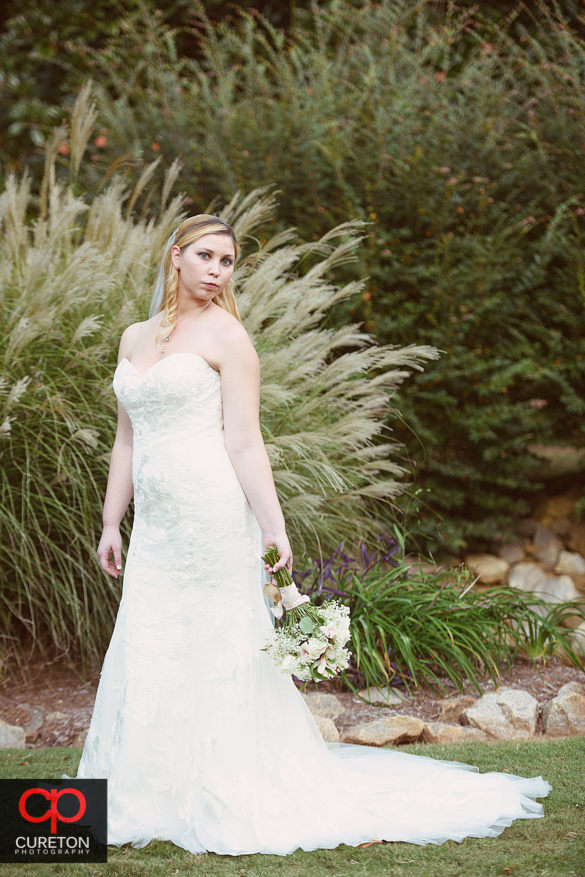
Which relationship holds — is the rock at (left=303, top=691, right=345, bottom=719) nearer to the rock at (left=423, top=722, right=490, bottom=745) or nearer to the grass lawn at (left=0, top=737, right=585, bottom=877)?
the rock at (left=423, top=722, right=490, bottom=745)

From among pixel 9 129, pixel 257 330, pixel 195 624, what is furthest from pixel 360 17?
pixel 195 624

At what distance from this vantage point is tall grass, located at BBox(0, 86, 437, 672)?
134 inches

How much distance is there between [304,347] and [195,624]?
67.6 inches

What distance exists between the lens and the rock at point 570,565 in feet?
16.7

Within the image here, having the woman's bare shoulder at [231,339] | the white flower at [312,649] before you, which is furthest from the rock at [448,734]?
the woman's bare shoulder at [231,339]

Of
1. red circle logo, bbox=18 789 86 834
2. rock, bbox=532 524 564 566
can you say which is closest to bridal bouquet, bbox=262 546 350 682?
red circle logo, bbox=18 789 86 834

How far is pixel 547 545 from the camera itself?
17.3ft

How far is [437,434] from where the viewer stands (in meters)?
4.93

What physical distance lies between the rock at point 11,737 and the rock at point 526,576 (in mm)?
3155

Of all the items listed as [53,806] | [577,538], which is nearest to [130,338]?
[53,806]

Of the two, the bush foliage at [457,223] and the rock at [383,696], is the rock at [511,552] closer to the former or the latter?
the bush foliage at [457,223]

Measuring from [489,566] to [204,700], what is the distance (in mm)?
3194

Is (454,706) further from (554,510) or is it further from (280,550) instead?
(554,510)

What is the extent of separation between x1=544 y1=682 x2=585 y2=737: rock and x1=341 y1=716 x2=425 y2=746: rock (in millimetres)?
530
